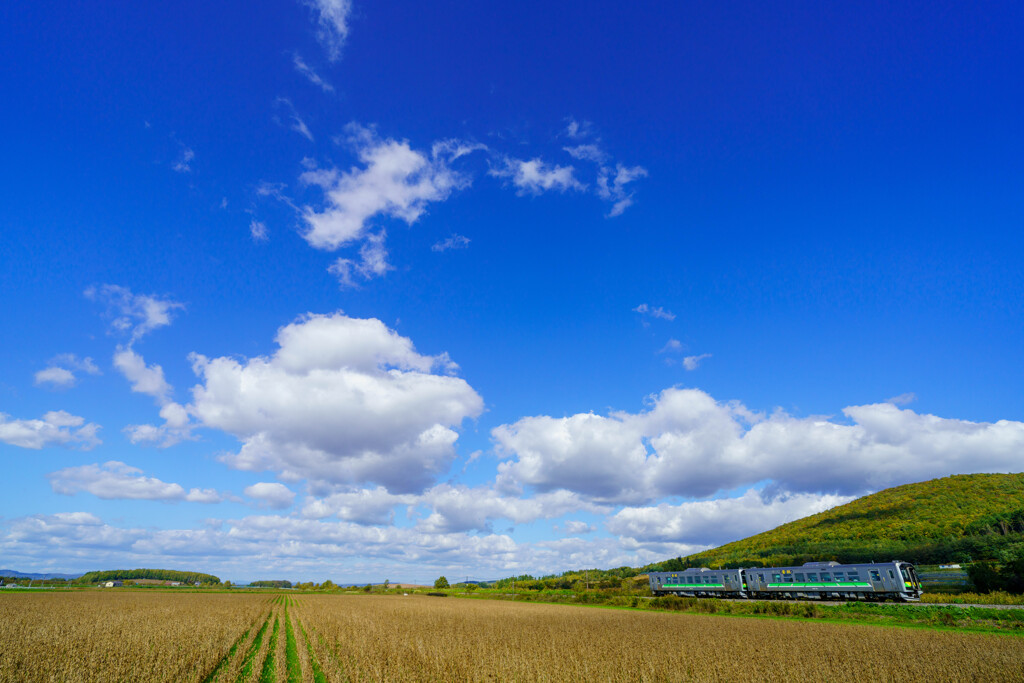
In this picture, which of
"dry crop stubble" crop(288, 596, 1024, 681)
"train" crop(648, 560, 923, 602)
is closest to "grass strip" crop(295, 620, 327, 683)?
"dry crop stubble" crop(288, 596, 1024, 681)

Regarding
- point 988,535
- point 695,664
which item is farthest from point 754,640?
point 988,535

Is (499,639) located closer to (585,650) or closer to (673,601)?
(585,650)

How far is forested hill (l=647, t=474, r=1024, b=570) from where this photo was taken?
71.6 meters

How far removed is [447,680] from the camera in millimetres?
14422

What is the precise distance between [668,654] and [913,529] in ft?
354

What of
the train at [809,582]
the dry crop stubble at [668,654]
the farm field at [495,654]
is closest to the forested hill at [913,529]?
the train at [809,582]

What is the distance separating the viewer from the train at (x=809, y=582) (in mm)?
45688

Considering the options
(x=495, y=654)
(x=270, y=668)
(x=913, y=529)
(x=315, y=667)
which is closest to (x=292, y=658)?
(x=270, y=668)

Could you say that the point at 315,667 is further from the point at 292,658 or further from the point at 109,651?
the point at 109,651

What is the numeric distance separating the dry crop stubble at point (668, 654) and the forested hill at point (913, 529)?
45.0 meters

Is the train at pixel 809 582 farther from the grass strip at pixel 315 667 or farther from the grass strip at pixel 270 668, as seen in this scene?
the grass strip at pixel 270 668

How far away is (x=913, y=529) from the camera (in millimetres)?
91938

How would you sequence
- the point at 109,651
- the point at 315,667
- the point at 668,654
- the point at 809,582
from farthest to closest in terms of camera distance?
1. the point at 809,582
2. the point at 668,654
3. the point at 315,667
4. the point at 109,651

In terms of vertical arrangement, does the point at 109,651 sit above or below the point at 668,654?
above
